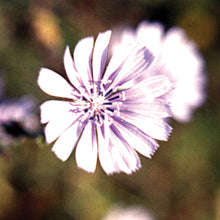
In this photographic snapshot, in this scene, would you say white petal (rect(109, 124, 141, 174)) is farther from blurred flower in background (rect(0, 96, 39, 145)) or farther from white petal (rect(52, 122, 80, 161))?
blurred flower in background (rect(0, 96, 39, 145))

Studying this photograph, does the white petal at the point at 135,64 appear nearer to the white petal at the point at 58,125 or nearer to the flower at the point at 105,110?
the flower at the point at 105,110

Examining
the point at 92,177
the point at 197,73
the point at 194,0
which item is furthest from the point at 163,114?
the point at 194,0

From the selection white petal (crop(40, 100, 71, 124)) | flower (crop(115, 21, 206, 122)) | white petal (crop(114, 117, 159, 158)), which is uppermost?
flower (crop(115, 21, 206, 122))

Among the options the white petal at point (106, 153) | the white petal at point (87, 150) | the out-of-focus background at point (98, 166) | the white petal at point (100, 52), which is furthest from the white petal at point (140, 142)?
the out-of-focus background at point (98, 166)

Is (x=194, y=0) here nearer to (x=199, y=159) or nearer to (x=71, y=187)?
(x=199, y=159)

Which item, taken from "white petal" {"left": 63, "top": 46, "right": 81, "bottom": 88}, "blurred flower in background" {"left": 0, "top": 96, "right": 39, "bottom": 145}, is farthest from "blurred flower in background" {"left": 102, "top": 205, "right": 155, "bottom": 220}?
"white petal" {"left": 63, "top": 46, "right": 81, "bottom": 88}
